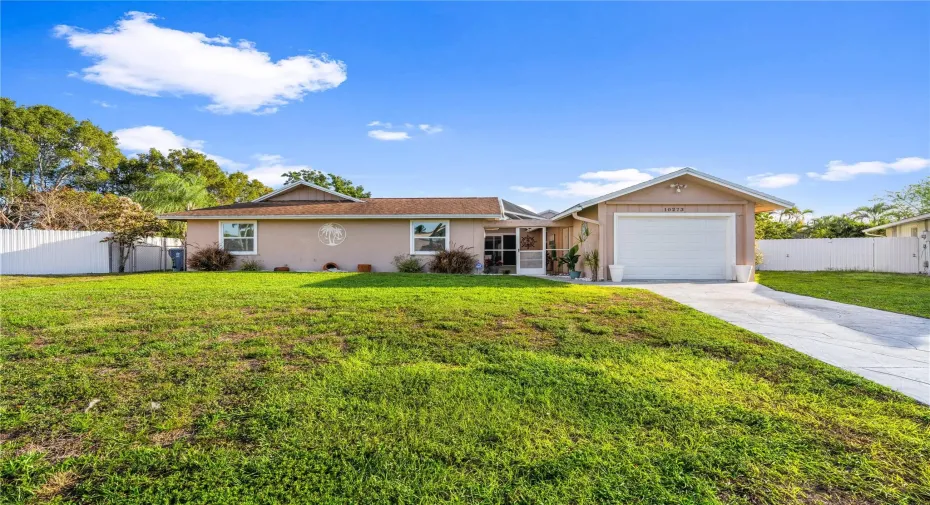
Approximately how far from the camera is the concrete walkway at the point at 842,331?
414cm

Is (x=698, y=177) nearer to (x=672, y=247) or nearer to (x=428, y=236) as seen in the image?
(x=672, y=247)

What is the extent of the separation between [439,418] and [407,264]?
41.4 feet

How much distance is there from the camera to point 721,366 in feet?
13.8

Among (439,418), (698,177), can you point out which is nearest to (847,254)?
(698,177)

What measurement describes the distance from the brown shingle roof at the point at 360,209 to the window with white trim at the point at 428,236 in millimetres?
539

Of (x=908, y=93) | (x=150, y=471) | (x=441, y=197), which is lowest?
(x=150, y=471)

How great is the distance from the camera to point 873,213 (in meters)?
29.9

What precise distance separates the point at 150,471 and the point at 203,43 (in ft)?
43.2

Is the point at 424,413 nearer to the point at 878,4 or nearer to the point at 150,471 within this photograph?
the point at 150,471

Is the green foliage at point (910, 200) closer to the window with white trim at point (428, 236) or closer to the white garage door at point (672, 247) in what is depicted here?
the white garage door at point (672, 247)

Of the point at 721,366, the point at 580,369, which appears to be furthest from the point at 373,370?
the point at 721,366

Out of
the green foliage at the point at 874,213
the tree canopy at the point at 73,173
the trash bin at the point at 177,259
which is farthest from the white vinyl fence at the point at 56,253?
the green foliage at the point at 874,213

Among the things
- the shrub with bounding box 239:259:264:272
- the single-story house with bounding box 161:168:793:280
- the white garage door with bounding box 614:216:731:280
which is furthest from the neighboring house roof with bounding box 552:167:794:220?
the shrub with bounding box 239:259:264:272

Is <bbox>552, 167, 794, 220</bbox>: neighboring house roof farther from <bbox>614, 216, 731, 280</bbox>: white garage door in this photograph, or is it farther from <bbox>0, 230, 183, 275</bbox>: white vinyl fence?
<bbox>0, 230, 183, 275</bbox>: white vinyl fence
